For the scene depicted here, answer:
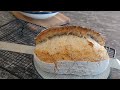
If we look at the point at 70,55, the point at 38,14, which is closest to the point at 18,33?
the point at 38,14

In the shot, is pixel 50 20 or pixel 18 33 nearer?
pixel 18 33

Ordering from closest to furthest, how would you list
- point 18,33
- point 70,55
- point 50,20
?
point 70,55, point 18,33, point 50,20

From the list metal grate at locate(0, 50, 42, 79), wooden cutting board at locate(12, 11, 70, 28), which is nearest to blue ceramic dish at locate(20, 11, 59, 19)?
wooden cutting board at locate(12, 11, 70, 28)

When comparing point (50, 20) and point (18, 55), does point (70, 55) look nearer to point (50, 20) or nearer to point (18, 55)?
point (18, 55)

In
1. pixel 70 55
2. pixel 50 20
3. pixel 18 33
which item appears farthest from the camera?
pixel 50 20

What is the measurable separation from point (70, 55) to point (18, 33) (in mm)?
279

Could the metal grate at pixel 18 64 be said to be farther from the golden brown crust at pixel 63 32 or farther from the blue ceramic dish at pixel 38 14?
the blue ceramic dish at pixel 38 14

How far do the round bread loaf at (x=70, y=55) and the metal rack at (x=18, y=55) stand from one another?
4 centimetres

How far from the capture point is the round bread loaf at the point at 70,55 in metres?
0.57

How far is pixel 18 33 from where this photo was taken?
2.57 feet

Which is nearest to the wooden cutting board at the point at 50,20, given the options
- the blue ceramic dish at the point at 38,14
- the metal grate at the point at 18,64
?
the blue ceramic dish at the point at 38,14

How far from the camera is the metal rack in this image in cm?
60
